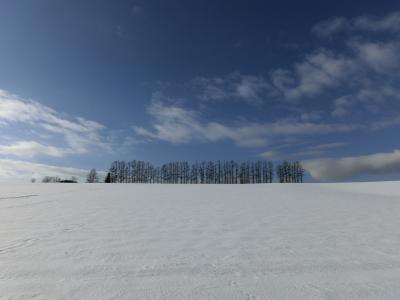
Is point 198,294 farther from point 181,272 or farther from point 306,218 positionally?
point 306,218

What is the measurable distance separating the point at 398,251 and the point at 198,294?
466 cm

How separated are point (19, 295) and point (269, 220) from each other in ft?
23.9

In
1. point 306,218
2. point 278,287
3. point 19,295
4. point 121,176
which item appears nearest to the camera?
point 19,295

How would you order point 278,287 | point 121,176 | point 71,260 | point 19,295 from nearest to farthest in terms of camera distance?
1. point 19,295
2. point 278,287
3. point 71,260
4. point 121,176

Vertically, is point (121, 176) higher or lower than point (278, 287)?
higher

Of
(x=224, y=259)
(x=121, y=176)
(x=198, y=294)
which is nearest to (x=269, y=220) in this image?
(x=224, y=259)

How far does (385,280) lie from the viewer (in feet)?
12.8

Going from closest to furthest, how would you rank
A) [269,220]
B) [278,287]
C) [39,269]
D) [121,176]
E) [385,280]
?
[278,287], [385,280], [39,269], [269,220], [121,176]

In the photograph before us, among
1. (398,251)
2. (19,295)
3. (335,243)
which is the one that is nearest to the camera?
(19,295)

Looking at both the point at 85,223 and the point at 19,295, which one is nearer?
the point at 19,295

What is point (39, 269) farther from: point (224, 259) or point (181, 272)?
point (224, 259)

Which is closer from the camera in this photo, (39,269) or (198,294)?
(198,294)

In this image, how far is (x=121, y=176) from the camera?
3174 inches

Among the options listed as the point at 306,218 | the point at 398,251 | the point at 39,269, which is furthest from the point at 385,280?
the point at 306,218
